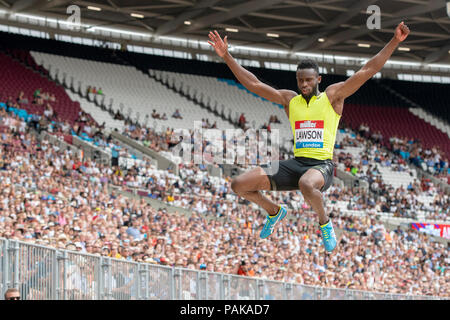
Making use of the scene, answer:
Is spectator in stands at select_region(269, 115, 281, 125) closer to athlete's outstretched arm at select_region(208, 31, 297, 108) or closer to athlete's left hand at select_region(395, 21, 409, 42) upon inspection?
athlete's outstretched arm at select_region(208, 31, 297, 108)

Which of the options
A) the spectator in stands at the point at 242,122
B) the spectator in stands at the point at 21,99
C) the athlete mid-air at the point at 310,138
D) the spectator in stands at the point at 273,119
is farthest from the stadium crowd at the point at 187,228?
the spectator in stands at the point at 273,119

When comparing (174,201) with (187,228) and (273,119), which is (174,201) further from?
(273,119)

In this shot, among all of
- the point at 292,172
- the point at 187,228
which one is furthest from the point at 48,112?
the point at 292,172

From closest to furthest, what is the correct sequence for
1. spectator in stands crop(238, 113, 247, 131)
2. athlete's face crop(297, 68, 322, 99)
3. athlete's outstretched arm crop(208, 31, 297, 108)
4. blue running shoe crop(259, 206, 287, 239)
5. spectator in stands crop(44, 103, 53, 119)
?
athlete's face crop(297, 68, 322, 99) → athlete's outstretched arm crop(208, 31, 297, 108) → blue running shoe crop(259, 206, 287, 239) → spectator in stands crop(44, 103, 53, 119) → spectator in stands crop(238, 113, 247, 131)

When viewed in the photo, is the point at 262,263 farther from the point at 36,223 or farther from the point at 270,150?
the point at 270,150

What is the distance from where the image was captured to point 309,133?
7645 mm

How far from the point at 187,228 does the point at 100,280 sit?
9.20 metres

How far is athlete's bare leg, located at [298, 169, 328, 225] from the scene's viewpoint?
7.36 meters

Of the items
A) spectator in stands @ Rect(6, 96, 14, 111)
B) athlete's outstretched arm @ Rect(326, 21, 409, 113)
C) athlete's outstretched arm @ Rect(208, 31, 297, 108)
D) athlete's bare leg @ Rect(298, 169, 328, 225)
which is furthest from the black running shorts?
spectator in stands @ Rect(6, 96, 14, 111)

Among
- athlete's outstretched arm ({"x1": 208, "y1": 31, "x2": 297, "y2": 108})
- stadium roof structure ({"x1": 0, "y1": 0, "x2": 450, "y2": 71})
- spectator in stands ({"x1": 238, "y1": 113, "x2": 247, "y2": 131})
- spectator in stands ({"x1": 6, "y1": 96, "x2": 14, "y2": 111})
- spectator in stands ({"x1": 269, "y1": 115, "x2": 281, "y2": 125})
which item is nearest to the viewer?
athlete's outstretched arm ({"x1": 208, "y1": 31, "x2": 297, "y2": 108})

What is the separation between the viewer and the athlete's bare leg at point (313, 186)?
24.1ft

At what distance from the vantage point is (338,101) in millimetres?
7660

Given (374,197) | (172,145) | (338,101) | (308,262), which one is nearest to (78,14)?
(172,145)

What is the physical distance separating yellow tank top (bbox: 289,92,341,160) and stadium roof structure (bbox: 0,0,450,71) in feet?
78.9
